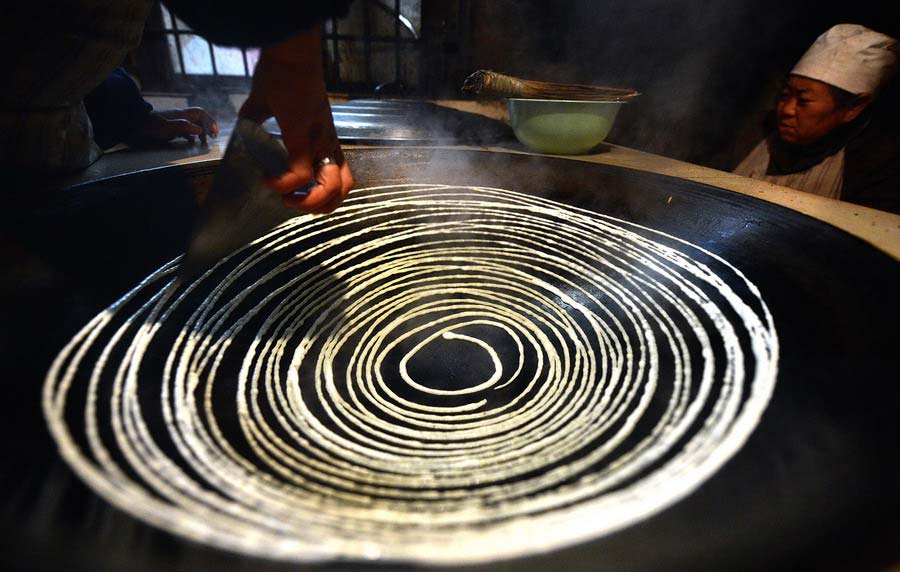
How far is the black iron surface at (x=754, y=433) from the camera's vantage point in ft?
1.17

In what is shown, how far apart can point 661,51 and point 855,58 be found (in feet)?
2.75

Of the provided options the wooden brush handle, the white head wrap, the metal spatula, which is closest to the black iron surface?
the metal spatula

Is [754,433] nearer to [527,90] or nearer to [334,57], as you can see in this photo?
[527,90]

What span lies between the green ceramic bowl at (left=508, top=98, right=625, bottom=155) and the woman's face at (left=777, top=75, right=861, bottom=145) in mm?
878

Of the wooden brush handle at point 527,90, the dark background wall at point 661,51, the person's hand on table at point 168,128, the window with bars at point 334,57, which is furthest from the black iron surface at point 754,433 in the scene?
the window with bars at point 334,57

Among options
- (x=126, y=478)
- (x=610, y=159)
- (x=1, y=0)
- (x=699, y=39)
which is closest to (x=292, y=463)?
(x=126, y=478)

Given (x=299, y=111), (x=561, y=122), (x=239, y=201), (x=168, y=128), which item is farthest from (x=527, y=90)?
(x=168, y=128)

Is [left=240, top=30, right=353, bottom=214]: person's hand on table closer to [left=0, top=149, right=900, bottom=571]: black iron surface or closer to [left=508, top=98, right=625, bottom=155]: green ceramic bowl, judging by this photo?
[left=0, top=149, right=900, bottom=571]: black iron surface

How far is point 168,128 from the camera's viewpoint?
1.56 metres

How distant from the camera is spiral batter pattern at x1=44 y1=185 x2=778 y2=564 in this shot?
0.46m

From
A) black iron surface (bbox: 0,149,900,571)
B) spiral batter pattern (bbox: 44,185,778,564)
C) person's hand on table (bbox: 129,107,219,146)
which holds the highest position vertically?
person's hand on table (bbox: 129,107,219,146)

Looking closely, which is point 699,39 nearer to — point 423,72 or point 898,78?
point 898,78

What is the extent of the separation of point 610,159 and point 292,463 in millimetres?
1473

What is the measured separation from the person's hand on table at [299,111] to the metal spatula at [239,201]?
0.03 m
